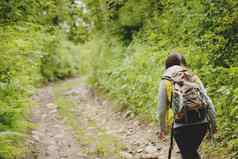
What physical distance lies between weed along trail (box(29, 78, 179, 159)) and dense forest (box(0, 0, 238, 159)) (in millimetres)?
434

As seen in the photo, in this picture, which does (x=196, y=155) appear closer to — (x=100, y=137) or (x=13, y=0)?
(x=100, y=137)

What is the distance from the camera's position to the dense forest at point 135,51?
6652 millimetres

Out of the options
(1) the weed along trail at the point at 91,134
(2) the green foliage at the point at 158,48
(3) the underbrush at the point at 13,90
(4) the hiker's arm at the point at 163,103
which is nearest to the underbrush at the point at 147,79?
(2) the green foliage at the point at 158,48

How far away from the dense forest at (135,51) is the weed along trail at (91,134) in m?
0.43

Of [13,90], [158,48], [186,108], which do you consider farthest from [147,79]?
[186,108]

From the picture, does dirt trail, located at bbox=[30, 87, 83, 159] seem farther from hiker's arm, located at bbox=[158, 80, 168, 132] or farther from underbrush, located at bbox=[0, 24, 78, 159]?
hiker's arm, located at bbox=[158, 80, 168, 132]

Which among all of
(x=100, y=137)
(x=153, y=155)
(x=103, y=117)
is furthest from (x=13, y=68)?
(x=103, y=117)

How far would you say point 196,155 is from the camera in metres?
4.61

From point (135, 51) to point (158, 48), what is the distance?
1.92 meters

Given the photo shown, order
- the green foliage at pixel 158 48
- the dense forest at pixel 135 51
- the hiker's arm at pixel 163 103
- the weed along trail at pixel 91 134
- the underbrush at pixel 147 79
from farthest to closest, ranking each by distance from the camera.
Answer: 1. the weed along trail at pixel 91 134
2. the green foliage at pixel 158 48
3. the dense forest at pixel 135 51
4. the underbrush at pixel 147 79
5. the hiker's arm at pixel 163 103

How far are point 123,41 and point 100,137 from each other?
6.59m

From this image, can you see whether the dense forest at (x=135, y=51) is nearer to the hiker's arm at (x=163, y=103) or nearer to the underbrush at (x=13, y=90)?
the underbrush at (x=13, y=90)

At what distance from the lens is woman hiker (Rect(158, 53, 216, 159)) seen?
172 inches

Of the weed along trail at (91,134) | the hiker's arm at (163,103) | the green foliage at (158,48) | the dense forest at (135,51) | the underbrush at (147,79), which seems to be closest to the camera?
the hiker's arm at (163,103)
